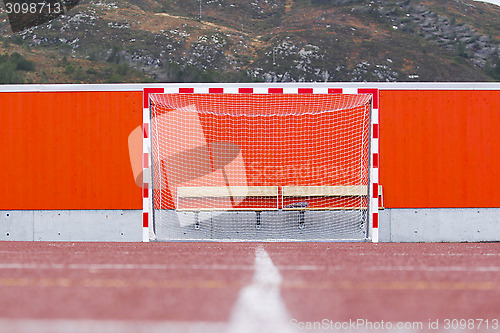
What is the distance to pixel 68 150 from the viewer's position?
14273mm

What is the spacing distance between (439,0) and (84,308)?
92573 millimetres

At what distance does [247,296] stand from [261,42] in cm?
7359

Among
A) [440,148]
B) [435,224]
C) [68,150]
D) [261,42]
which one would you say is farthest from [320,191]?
[261,42]

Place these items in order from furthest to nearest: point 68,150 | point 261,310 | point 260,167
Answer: point 68,150
point 260,167
point 261,310

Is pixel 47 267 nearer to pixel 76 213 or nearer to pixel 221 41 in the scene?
pixel 76 213

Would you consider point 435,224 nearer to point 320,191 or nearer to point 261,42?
point 320,191

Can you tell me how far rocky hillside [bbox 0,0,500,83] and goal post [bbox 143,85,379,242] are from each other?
49732 millimetres

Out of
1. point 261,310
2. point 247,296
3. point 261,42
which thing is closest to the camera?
point 261,310

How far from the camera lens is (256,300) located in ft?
12.0

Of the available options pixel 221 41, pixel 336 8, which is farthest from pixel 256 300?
pixel 336 8

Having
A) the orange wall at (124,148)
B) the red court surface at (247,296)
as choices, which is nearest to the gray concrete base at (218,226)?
the orange wall at (124,148)

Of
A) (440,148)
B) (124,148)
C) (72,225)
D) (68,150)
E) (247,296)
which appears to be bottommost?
(72,225)

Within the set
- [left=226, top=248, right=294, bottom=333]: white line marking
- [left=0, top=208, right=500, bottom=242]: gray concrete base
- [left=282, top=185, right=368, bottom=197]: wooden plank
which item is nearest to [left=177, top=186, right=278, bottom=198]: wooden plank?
[left=282, top=185, right=368, bottom=197]: wooden plank

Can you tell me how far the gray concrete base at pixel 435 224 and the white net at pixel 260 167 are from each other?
90cm
